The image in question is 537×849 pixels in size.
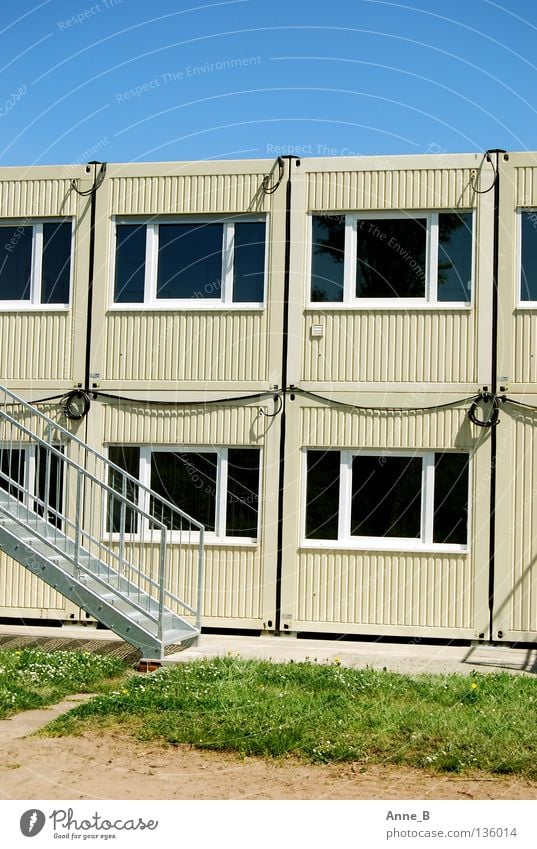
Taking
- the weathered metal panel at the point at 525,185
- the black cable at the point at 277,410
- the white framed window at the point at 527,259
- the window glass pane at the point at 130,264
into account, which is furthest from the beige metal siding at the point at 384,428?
the window glass pane at the point at 130,264

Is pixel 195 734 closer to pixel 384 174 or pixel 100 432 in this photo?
pixel 100 432

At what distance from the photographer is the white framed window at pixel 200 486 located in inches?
621

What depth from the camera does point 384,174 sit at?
15.8 meters

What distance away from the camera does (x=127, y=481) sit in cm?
1625

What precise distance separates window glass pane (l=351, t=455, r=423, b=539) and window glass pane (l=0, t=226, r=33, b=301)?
224 inches

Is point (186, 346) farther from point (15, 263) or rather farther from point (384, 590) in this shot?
point (384, 590)

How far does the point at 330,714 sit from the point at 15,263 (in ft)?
31.7

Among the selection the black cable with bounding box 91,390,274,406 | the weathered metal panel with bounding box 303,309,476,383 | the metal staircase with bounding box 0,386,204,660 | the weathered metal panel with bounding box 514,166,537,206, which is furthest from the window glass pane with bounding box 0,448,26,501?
the weathered metal panel with bounding box 514,166,537,206

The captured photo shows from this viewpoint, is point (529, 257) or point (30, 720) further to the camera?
point (529, 257)

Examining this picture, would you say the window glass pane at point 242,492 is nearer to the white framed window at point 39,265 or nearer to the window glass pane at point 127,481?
the window glass pane at point 127,481

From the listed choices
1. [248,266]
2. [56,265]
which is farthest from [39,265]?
[248,266]

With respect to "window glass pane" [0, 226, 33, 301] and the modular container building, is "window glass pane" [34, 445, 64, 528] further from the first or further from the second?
"window glass pane" [0, 226, 33, 301]

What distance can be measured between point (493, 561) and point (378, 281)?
13.7ft

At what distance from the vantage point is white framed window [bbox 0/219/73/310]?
16.7 meters
